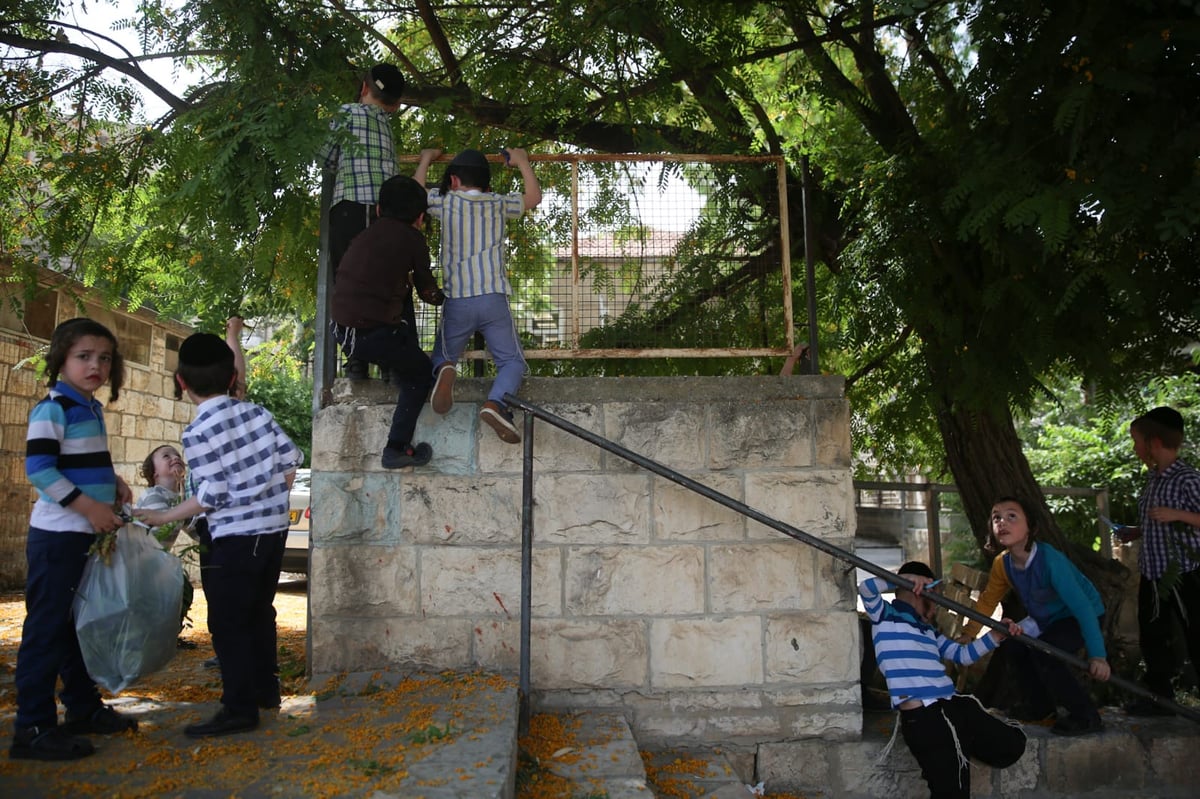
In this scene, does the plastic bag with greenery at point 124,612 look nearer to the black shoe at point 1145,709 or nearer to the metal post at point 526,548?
the metal post at point 526,548

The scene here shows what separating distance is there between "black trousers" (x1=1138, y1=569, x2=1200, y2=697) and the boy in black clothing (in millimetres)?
4006

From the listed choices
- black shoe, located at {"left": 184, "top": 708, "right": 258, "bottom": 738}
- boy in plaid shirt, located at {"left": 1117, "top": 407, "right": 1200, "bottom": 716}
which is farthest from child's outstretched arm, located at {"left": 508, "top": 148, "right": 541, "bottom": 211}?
boy in plaid shirt, located at {"left": 1117, "top": 407, "right": 1200, "bottom": 716}

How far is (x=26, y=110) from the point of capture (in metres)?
6.15

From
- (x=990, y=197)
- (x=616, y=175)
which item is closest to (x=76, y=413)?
(x=616, y=175)

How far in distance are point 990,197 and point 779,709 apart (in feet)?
8.53

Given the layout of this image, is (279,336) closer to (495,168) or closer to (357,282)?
(495,168)

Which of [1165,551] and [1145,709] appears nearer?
[1165,551]

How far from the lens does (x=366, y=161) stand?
181 inches

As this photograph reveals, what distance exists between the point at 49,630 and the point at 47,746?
0.41 meters

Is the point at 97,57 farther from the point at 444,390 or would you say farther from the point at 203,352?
the point at 444,390

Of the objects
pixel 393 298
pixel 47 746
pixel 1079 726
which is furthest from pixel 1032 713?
pixel 47 746

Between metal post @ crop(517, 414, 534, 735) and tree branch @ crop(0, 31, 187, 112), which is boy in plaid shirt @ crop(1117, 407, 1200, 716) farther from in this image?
tree branch @ crop(0, 31, 187, 112)

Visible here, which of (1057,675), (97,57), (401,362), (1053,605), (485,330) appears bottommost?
(1057,675)

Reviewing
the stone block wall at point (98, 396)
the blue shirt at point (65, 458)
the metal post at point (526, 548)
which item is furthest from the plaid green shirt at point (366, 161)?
the stone block wall at point (98, 396)
